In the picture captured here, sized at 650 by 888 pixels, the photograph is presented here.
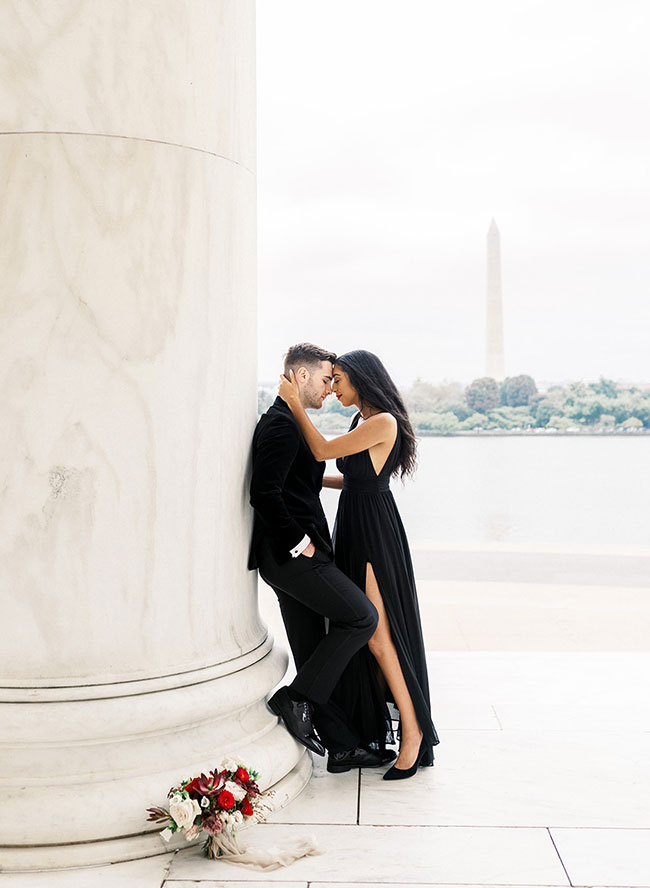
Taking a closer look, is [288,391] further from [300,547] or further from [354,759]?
[354,759]

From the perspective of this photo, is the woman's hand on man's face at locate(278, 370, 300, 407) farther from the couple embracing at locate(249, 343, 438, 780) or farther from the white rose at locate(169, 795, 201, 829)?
the white rose at locate(169, 795, 201, 829)

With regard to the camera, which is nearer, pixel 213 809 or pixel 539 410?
pixel 213 809

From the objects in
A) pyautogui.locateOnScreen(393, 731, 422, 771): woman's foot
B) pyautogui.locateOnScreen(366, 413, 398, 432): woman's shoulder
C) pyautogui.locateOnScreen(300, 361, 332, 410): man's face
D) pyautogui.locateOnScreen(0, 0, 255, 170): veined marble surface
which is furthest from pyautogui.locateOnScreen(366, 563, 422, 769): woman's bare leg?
pyautogui.locateOnScreen(0, 0, 255, 170): veined marble surface

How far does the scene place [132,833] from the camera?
3809 millimetres

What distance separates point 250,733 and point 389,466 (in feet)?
5.22

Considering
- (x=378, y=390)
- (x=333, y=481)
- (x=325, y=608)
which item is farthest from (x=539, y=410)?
(x=325, y=608)

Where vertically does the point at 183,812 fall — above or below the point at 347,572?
below

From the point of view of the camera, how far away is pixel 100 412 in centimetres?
390

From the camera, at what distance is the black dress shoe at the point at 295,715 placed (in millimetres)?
4648

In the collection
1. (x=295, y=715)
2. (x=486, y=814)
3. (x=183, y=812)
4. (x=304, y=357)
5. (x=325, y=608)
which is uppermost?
(x=304, y=357)

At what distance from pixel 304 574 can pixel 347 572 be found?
1.45ft

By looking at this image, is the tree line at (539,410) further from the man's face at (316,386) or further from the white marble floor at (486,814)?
the man's face at (316,386)

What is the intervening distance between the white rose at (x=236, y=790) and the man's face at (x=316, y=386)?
197 centimetres

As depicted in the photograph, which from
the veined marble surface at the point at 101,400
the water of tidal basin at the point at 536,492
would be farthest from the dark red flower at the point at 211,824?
the water of tidal basin at the point at 536,492
